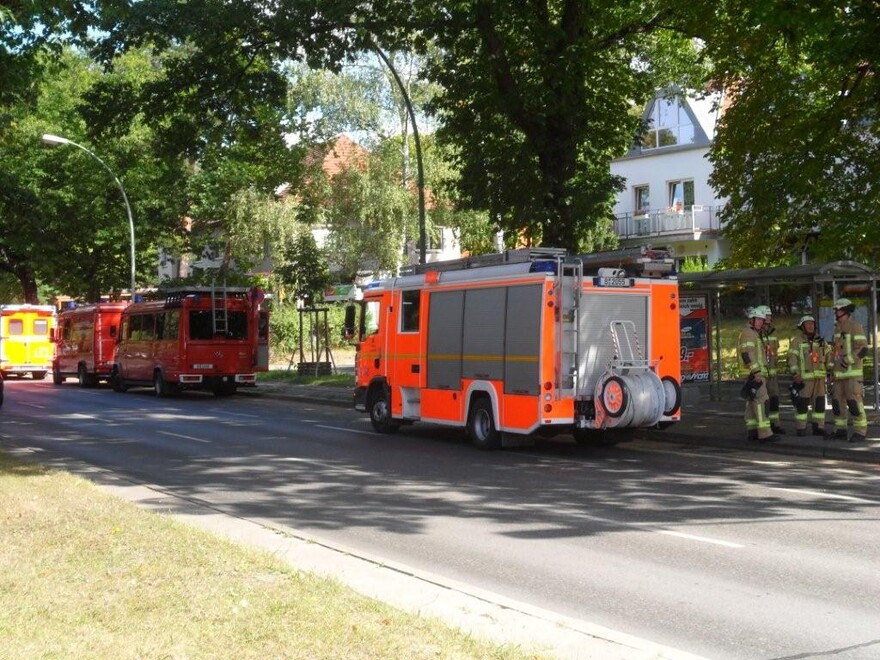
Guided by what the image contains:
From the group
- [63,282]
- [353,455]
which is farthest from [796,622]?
[63,282]

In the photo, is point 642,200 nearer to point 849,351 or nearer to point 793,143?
point 793,143

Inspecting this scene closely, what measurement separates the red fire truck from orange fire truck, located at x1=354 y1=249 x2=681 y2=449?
21772mm

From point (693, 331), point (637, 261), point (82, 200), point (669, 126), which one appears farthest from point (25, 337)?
point (637, 261)

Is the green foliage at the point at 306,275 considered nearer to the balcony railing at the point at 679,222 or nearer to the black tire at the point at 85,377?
the black tire at the point at 85,377

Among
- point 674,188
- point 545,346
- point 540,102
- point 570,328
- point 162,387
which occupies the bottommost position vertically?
point 162,387

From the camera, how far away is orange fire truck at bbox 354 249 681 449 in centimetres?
1491

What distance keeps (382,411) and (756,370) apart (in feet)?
20.4

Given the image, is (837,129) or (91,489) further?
(837,129)

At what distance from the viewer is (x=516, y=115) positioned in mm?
20656

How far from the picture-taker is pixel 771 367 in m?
16.1

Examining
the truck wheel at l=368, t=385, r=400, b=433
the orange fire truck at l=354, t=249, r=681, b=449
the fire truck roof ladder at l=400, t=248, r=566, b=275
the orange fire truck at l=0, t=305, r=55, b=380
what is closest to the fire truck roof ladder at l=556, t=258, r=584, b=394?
the orange fire truck at l=354, t=249, r=681, b=449

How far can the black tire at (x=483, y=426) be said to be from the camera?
15.9m

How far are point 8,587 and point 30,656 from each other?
1.69 m

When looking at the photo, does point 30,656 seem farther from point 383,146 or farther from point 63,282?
point 63,282
